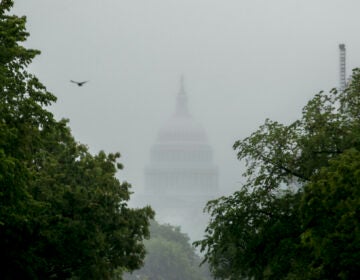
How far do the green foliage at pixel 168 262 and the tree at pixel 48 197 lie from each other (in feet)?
409

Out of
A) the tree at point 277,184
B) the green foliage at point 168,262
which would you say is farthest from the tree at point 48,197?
the green foliage at point 168,262

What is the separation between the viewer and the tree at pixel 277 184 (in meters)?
38.1

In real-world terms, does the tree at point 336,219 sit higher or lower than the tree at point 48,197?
lower

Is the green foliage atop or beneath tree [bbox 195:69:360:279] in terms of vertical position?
atop

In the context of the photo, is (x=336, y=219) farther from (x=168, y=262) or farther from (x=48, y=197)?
(x=168, y=262)

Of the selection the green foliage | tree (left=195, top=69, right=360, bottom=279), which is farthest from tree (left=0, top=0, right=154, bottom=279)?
the green foliage

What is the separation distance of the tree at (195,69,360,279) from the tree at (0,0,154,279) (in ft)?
16.9

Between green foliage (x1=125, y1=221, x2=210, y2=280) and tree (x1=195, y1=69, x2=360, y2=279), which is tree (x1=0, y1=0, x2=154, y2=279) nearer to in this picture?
tree (x1=195, y1=69, x2=360, y2=279)

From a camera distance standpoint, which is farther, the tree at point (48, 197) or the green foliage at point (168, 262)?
the green foliage at point (168, 262)

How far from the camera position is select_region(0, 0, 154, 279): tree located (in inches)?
1391

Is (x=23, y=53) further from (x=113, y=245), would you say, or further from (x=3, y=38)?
(x=113, y=245)

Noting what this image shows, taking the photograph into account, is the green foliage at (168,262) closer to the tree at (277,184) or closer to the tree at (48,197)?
the tree at (48,197)

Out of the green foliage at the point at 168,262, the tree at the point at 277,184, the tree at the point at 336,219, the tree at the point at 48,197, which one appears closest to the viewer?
the tree at the point at 336,219

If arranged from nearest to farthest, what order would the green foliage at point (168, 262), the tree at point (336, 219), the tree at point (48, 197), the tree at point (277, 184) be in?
the tree at point (336, 219) → the tree at point (48, 197) → the tree at point (277, 184) → the green foliage at point (168, 262)
